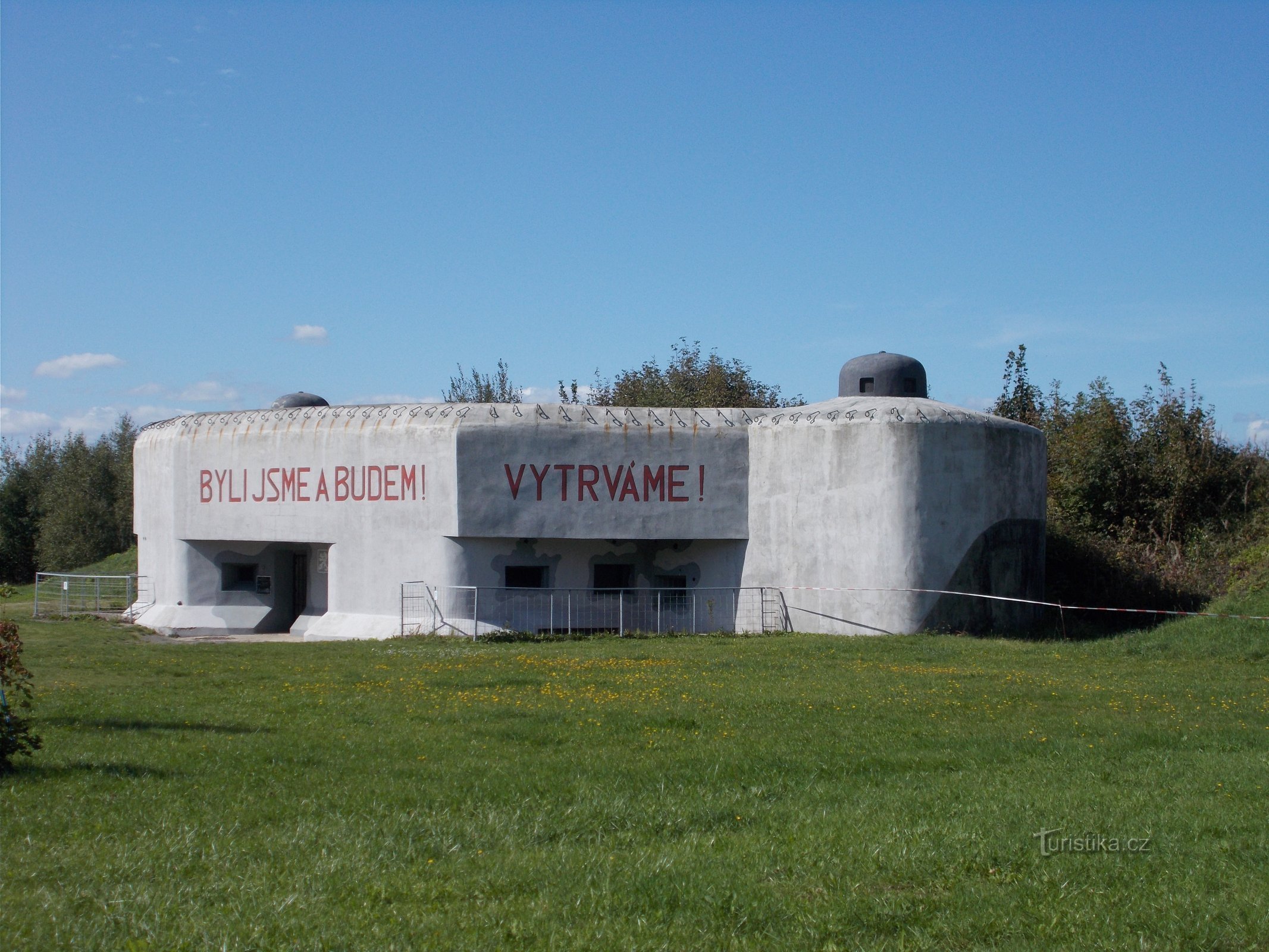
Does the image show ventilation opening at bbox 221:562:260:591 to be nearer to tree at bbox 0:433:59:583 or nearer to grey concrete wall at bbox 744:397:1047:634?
grey concrete wall at bbox 744:397:1047:634

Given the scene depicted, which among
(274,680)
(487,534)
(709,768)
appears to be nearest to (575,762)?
(709,768)

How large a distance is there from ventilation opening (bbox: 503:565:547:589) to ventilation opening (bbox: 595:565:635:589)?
133 centimetres

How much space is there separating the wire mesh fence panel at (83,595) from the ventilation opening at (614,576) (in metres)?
12.4

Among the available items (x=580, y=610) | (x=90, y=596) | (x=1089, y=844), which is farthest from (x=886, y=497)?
(x=90, y=596)

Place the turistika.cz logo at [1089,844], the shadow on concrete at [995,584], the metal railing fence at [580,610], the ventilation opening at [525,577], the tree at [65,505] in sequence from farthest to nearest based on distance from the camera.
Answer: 1. the tree at [65,505]
2. the ventilation opening at [525,577]
3. the metal railing fence at [580,610]
4. the shadow on concrete at [995,584]
5. the turistika.cz logo at [1089,844]

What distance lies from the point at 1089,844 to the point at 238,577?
1023 inches

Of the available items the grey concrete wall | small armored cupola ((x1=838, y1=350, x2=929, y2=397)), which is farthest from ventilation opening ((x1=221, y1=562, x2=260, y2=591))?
small armored cupola ((x1=838, y1=350, x2=929, y2=397))

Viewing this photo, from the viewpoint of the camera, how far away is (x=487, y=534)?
25.2 meters

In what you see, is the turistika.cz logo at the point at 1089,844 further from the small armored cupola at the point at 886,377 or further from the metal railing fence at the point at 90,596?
the metal railing fence at the point at 90,596

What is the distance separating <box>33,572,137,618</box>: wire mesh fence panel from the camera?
1254 inches

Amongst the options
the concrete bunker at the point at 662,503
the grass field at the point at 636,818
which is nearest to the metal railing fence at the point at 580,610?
the concrete bunker at the point at 662,503

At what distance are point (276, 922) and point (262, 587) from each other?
25.0 m

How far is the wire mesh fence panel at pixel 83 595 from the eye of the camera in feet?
104

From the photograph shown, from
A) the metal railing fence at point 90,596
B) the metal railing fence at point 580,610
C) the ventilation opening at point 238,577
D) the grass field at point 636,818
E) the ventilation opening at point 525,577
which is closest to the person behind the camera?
the grass field at point 636,818
